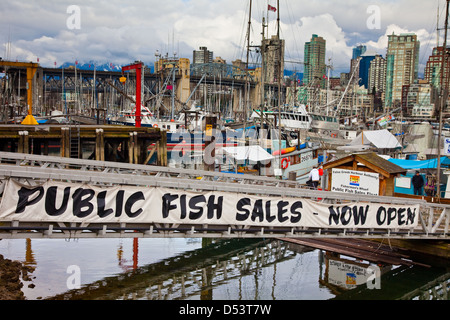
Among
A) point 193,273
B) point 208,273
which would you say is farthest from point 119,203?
point 208,273

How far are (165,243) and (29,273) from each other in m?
8.61

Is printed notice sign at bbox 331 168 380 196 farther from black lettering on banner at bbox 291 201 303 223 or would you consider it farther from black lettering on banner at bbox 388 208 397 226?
black lettering on banner at bbox 291 201 303 223

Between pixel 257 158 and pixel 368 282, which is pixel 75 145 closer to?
pixel 257 158

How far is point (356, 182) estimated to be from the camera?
80.5 feet

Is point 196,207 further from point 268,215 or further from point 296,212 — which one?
point 296,212

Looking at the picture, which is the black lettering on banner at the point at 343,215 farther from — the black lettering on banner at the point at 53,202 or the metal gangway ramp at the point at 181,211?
the black lettering on banner at the point at 53,202

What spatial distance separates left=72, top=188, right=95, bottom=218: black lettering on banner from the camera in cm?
1393

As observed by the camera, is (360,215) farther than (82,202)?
Yes

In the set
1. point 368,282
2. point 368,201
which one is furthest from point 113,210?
point 368,282

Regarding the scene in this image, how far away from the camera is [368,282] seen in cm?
2070

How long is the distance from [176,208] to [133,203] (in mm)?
1484

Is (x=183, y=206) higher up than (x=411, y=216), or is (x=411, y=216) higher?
(x=183, y=206)

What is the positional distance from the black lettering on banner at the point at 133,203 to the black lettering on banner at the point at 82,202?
3.66ft
